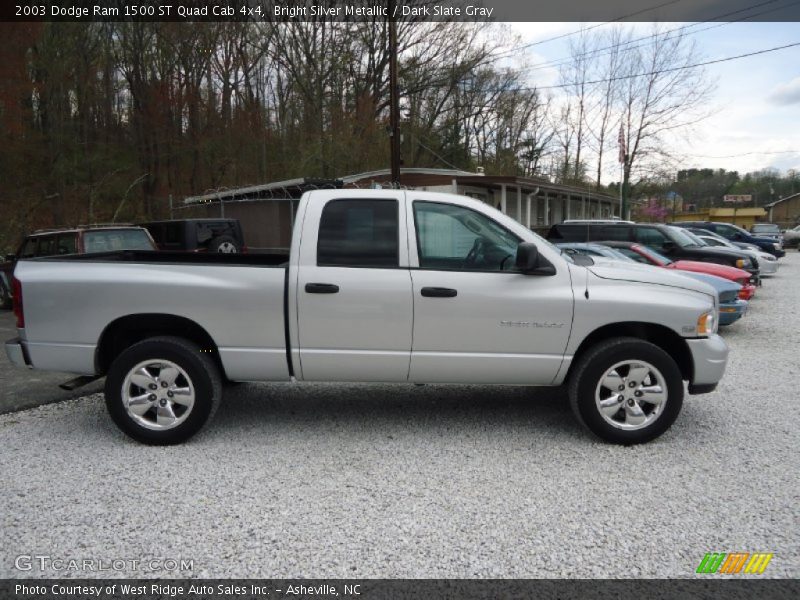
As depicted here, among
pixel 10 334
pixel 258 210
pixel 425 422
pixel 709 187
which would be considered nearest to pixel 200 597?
pixel 425 422

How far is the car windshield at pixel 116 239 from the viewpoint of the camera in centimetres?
983

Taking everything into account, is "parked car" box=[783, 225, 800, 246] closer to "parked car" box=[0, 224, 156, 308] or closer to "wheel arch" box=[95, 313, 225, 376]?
"parked car" box=[0, 224, 156, 308]

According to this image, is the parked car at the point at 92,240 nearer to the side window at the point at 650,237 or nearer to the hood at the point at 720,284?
the hood at the point at 720,284

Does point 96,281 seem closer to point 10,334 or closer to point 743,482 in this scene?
point 743,482

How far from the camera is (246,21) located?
87.1ft

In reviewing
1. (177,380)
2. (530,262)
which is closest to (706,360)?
(530,262)

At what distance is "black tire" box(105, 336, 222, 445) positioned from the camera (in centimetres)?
425

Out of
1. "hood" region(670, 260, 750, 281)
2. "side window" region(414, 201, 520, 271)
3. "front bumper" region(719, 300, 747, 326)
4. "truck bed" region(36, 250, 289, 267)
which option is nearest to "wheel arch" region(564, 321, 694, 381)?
"side window" region(414, 201, 520, 271)

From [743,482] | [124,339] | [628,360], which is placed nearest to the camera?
[743,482]

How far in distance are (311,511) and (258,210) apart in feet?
57.4

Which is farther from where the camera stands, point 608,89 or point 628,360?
point 608,89

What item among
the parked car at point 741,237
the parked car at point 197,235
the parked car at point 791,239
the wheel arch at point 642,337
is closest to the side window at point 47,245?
the parked car at point 197,235
